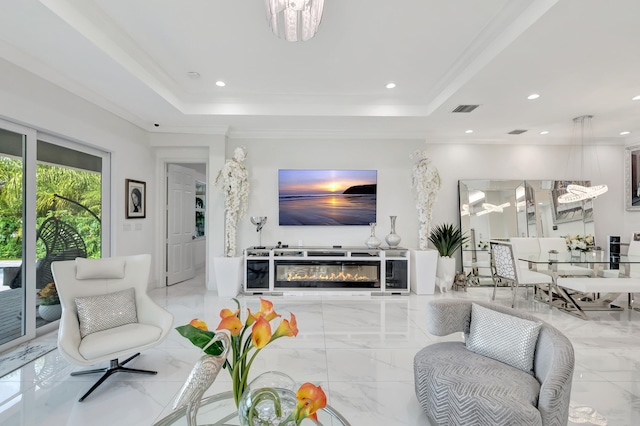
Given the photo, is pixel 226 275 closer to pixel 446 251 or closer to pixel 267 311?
pixel 446 251

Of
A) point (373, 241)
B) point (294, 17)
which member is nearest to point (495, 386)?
point (294, 17)

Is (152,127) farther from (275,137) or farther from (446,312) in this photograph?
(446,312)

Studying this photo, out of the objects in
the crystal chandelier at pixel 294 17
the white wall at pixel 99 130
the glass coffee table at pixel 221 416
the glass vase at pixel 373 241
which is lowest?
the glass coffee table at pixel 221 416

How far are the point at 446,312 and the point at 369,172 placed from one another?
3586 millimetres

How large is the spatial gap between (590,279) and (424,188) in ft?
8.00

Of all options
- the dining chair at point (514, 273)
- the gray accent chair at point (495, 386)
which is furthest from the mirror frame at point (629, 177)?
the gray accent chair at point (495, 386)

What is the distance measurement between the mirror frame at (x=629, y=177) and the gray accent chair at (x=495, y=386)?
5.92 meters

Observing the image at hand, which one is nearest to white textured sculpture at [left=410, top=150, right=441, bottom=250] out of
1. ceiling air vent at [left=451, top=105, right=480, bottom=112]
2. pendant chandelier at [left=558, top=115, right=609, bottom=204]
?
ceiling air vent at [left=451, top=105, right=480, bottom=112]

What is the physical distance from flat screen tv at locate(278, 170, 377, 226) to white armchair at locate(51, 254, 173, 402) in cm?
281

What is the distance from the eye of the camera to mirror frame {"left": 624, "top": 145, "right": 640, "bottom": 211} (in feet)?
18.9

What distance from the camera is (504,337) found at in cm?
190

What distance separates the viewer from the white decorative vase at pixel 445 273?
520cm

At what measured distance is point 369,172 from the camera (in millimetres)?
5430

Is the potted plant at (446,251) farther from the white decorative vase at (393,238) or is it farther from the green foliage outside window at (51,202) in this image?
the green foliage outside window at (51,202)
